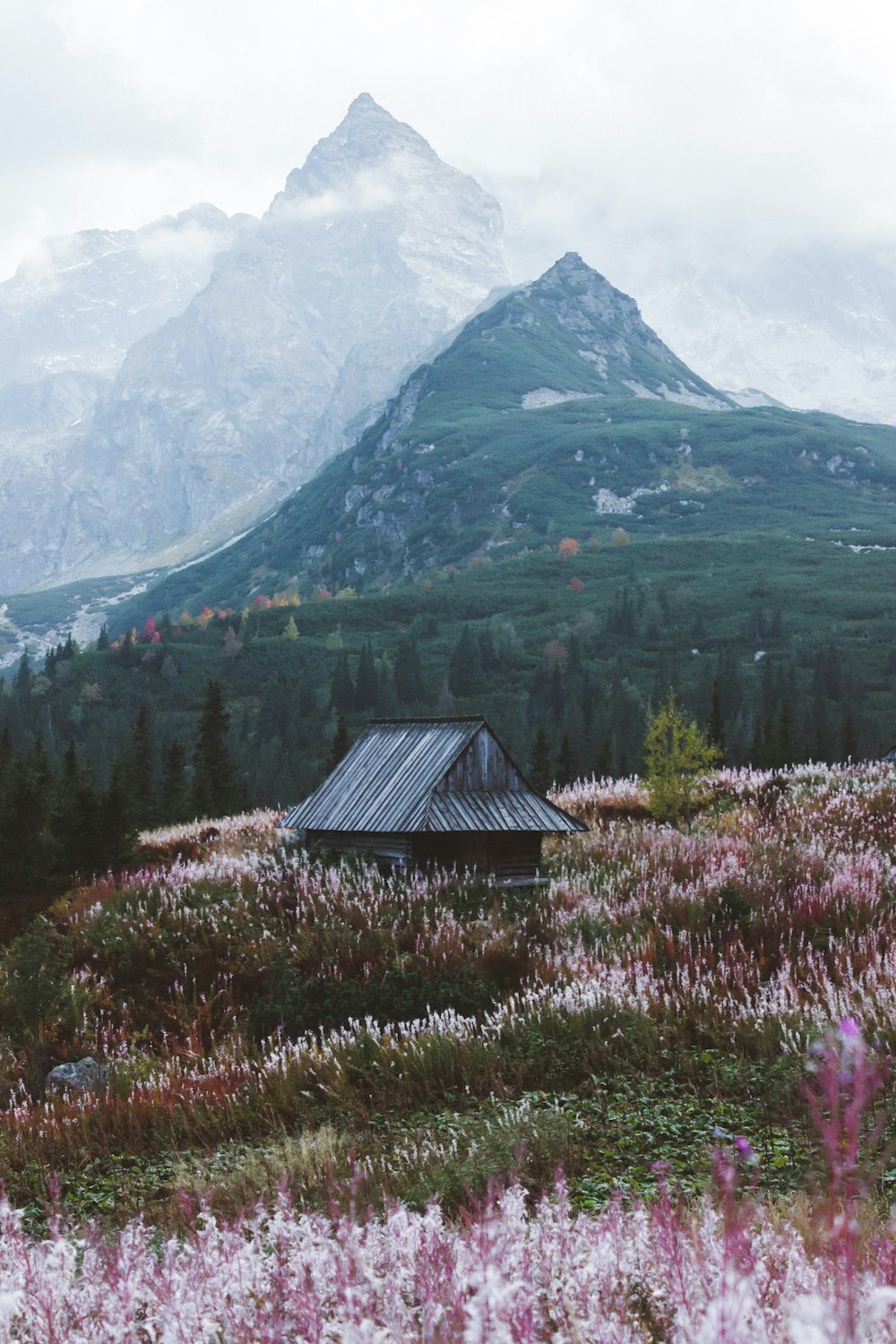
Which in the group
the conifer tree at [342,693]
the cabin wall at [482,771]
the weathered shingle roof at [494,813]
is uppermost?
the cabin wall at [482,771]

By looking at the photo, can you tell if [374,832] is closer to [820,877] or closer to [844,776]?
[820,877]

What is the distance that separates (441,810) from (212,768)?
168 ft

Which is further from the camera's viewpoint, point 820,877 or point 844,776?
point 844,776

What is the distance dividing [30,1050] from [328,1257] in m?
9.50

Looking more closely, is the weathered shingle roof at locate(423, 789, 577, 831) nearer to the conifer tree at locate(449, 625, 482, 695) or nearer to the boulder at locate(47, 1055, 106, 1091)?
the boulder at locate(47, 1055, 106, 1091)

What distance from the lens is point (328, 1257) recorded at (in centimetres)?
435

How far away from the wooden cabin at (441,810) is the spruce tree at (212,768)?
4627cm

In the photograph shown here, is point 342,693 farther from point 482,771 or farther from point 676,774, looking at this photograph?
point 482,771

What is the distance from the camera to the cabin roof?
2038 cm

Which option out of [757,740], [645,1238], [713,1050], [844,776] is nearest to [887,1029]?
[713,1050]

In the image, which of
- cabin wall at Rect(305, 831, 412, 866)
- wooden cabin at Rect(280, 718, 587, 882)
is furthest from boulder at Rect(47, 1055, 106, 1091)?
cabin wall at Rect(305, 831, 412, 866)

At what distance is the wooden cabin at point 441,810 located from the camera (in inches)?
805

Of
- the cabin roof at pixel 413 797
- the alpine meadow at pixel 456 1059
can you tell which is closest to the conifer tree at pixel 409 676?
the alpine meadow at pixel 456 1059

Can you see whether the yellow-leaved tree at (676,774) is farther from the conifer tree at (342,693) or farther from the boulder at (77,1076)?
the conifer tree at (342,693)
